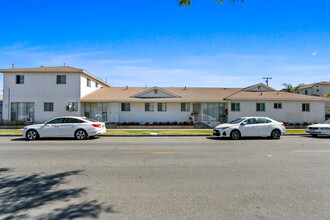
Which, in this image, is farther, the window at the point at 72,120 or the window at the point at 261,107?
the window at the point at 261,107

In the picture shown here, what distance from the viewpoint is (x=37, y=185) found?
4.78m

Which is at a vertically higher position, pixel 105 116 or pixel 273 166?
pixel 105 116

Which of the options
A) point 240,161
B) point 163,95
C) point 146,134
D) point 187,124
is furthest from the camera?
point 163,95

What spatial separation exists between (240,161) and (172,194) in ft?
12.2

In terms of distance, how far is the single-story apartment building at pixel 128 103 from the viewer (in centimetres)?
2231

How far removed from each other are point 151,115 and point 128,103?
292cm

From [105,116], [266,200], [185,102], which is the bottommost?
[266,200]

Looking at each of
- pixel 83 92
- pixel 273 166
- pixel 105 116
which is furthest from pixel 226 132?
pixel 83 92

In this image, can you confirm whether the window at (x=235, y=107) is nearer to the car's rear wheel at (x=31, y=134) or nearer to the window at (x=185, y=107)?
the window at (x=185, y=107)

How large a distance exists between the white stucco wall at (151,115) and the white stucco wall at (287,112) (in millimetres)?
5675

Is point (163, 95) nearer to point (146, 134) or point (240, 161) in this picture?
point (146, 134)

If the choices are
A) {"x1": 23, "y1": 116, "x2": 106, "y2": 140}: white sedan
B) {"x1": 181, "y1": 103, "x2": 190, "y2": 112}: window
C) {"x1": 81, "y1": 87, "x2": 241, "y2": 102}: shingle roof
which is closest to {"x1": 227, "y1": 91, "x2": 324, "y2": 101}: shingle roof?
{"x1": 81, "y1": 87, "x2": 241, "y2": 102}: shingle roof

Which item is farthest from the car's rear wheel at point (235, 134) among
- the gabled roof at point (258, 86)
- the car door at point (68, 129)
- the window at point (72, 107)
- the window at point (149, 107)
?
the window at point (72, 107)

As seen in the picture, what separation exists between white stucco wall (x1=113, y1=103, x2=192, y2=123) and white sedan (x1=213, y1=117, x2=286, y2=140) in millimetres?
10325
